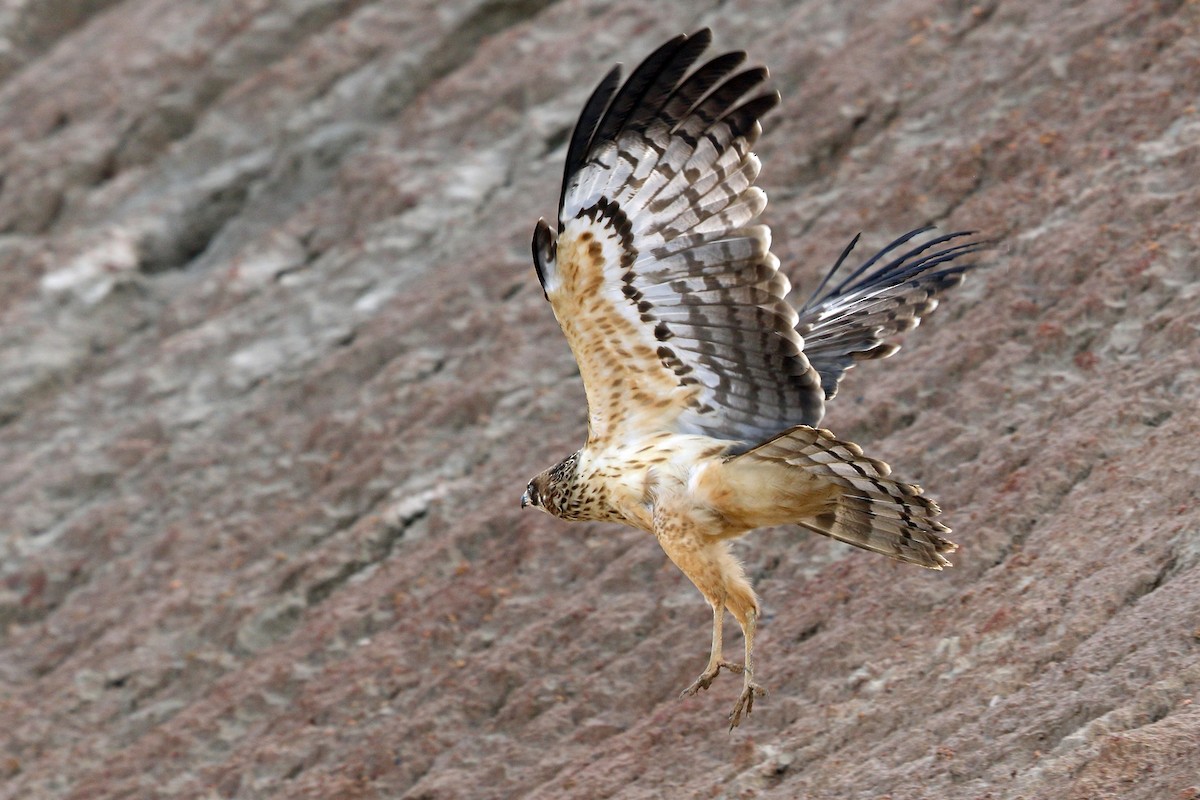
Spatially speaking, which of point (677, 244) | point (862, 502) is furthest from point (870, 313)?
point (677, 244)

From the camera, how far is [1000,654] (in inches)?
227

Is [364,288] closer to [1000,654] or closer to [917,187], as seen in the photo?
[917,187]

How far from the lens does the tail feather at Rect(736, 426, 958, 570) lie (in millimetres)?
5328

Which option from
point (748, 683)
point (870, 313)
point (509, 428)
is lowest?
point (509, 428)

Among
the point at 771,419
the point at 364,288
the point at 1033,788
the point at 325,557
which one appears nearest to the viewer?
the point at 1033,788

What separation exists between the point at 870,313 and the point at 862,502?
51.5 inches

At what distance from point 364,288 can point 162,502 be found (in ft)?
7.86

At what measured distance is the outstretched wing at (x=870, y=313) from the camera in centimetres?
643

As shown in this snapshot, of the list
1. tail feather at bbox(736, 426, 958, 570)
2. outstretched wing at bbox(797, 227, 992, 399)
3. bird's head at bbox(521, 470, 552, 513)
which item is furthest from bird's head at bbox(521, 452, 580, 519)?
outstretched wing at bbox(797, 227, 992, 399)

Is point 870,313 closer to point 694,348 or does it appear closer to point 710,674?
point 694,348

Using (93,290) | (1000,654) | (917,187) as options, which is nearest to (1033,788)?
(1000,654)

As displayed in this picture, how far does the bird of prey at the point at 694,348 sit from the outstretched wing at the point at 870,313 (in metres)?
0.80

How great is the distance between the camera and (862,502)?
555 centimetres

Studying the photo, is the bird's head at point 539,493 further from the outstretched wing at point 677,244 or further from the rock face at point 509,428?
the rock face at point 509,428
